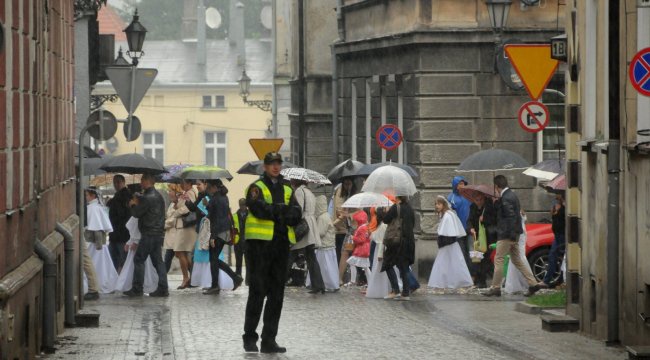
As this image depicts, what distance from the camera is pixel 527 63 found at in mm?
20531

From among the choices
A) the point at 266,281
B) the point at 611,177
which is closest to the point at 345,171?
the point at 611,177

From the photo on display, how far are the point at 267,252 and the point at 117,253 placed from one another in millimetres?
10799

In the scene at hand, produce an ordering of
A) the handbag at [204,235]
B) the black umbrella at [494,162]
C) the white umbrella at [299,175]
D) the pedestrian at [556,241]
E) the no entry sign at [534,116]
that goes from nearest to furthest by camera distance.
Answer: the white umbrella at [299,175] < the no entry sign at [534,116] < the pedestrian at [556,241] < the handbag at [204,235] < the black umbrella at [494,162]

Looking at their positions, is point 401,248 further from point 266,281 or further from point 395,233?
point 266,281

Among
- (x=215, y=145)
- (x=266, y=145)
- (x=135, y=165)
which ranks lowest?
(x=135, y=165)

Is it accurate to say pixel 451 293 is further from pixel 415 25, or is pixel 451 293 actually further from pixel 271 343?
pixel 271 343

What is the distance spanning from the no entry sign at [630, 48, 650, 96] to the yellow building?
69271mm

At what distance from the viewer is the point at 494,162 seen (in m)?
26.1

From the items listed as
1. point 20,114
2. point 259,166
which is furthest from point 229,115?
point 20,114

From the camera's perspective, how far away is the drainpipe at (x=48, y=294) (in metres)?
15.3

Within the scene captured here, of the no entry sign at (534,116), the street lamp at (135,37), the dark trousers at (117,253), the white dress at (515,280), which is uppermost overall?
the street lamp at (135,37)

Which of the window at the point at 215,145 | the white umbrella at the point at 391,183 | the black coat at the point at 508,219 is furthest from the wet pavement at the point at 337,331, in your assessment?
the window at the point at 215,145

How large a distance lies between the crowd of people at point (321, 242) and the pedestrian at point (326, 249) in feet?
0.05

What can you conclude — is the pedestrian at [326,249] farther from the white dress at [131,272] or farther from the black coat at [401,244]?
the white dress at [131,272]
